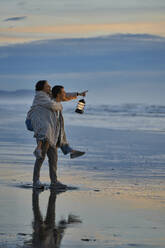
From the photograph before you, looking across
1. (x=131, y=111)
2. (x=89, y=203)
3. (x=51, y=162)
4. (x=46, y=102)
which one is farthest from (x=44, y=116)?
(x=131, y=111)

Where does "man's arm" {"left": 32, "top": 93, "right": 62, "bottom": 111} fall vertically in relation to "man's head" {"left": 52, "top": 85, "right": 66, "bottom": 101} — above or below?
below

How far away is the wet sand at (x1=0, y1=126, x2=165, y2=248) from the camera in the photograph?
6.51 metres

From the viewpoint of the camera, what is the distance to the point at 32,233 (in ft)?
21.7

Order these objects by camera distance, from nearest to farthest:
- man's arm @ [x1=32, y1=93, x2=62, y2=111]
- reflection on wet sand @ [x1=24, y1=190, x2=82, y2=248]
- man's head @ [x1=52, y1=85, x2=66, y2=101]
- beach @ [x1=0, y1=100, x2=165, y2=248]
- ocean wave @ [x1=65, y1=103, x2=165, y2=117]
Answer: reflection on wet sand @ [x1=24, y1=190, x2=82, y2=248], beach @ [x1=0, y1=100, x2=165, y2=248], man's arm @ [x1=32, y1=93, x2=62, y2=111], man's head @ [x1=52, y1=85, x2=66, y2=101], ocean wave @ [x1=65, y1=103, x2=165, y2=117]

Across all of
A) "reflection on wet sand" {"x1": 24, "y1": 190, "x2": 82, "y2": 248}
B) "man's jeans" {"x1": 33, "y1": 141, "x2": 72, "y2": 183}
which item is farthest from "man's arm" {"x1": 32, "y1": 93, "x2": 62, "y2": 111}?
"reflection on wet sand" {"x1": 24, "y1": 190, "x2": 82, "y2": 248}

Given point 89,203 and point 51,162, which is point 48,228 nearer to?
point 89,203

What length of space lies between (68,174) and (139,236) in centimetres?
492

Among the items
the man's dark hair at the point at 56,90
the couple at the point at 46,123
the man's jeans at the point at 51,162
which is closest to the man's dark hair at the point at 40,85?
the couple at the point at 46,123

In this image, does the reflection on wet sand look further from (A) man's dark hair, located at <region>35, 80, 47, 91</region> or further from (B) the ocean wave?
(B) the ocean wave

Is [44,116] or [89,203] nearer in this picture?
[89,203]

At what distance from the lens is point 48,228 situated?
6980mm

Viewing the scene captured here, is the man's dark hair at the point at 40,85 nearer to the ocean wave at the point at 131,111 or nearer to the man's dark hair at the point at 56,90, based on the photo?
the man's dark hair at the point at 56,90

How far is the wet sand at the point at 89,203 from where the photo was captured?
651 cm

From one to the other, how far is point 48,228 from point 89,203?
1.59m
